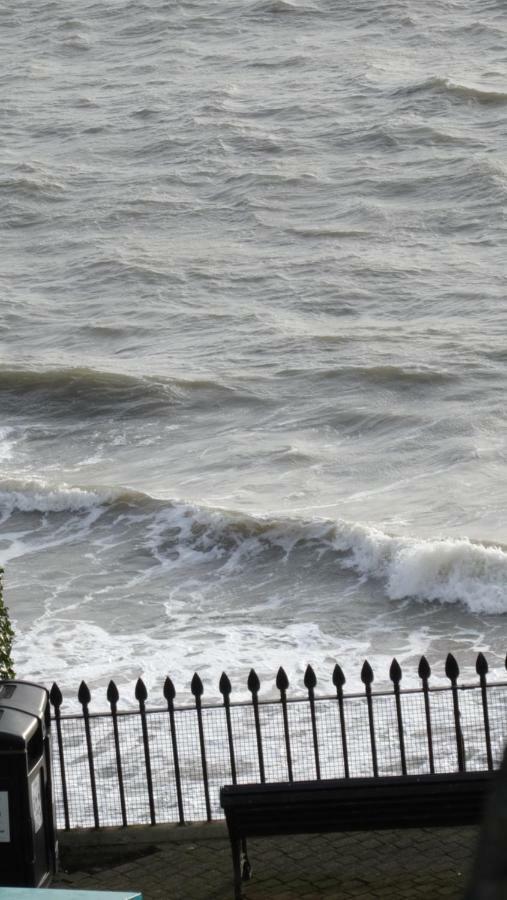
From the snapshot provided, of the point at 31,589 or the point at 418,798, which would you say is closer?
the point at 418,798

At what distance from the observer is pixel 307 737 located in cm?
1198

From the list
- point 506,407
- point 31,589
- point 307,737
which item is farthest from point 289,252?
point 307,737

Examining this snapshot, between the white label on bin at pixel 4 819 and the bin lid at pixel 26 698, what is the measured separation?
0.44m

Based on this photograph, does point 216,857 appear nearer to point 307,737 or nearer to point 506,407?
point 307,737

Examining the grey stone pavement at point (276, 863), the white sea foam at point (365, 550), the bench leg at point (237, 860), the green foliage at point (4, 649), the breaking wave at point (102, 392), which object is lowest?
the white sea foam at point (365, 550)

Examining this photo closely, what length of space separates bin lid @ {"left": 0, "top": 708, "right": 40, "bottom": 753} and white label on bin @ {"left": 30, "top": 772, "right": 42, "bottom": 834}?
276mm

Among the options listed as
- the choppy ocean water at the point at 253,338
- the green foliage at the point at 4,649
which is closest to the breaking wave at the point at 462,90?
the choppy ocean water at the point at 253,338

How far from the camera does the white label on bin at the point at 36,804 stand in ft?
25.4

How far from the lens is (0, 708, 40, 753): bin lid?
7535 mm

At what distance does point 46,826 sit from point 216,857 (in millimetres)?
1091

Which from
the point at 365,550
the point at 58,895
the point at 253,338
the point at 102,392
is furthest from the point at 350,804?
the point at 253,338

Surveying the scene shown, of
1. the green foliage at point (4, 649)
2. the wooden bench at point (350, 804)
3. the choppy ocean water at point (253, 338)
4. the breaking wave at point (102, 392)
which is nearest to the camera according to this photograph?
the wooden bench at point (350, 804)

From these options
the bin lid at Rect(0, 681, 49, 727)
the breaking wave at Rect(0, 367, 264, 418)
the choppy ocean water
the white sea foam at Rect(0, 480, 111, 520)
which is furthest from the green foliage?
the breaking wave at Rect(0, 367, 264, 418)

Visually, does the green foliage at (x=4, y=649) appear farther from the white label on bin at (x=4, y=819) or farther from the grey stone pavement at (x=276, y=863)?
the white label on bin at (x=4, y=819)
